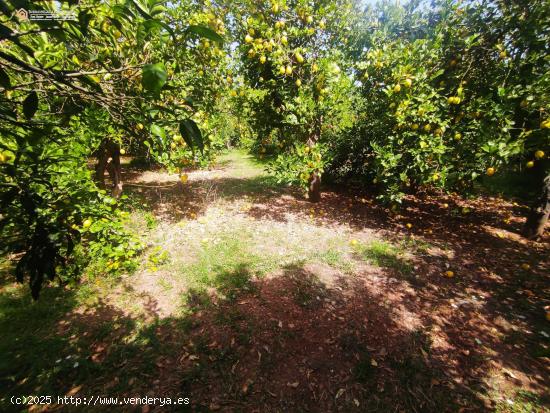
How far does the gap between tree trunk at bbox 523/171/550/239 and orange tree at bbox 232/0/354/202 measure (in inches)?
185

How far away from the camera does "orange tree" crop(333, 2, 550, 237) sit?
4.29 m

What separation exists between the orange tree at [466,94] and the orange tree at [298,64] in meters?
0.95

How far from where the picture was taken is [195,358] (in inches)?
132

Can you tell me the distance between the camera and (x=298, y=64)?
6352mm

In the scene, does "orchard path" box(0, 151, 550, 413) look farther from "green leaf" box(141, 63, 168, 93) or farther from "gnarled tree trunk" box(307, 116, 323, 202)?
"green leaf" box(141, 63, 168, 93)

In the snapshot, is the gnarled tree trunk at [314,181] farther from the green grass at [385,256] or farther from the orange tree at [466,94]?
the green grass at [385,256]

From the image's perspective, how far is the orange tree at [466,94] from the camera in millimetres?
4285

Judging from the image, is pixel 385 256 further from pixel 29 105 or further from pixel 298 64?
pixel 29 105

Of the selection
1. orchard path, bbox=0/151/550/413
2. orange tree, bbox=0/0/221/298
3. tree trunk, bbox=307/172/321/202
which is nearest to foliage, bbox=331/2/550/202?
orchard path, bbox=0/151/550/413

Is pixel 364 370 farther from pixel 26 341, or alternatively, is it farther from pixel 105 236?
pixel 26 341

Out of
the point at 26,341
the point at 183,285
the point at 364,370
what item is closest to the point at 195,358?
the point at 183,285

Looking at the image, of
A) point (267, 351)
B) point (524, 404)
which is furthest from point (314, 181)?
point (524, 404)

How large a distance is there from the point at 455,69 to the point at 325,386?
6689mm

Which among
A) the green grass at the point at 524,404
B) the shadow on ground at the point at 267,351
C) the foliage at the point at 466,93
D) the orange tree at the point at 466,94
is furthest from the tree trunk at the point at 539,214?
the green grass at the point at 524,404
